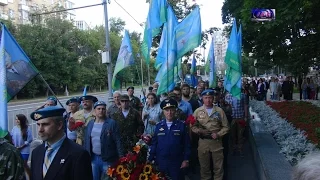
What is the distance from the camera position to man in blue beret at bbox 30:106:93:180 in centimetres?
327

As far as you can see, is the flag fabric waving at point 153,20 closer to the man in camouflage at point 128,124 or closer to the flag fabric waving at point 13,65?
the man in camouflage at point 128,124

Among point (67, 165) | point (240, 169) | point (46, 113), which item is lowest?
point (240, 169)

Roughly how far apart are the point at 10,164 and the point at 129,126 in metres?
3.68

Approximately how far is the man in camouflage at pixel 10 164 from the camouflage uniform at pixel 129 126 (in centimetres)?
327

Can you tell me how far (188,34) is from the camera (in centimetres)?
946

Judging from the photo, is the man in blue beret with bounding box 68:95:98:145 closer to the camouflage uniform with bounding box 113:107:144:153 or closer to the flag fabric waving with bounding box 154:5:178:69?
the camouflage uniform with bounding box 113:107:144:153

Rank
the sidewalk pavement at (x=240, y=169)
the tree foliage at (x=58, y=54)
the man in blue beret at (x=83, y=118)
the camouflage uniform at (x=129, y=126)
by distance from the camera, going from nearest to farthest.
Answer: the man in blue beret at (x=83, y=118), the camouflage uniform at (x=129, y=126), the sidewalk pavement at (x=240, y=169), the tree foliage at (x=58, y=54)

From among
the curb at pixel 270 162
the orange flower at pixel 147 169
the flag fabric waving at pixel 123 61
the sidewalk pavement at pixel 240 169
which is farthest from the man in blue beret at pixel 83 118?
the flag fabric waving at pixel 123 61

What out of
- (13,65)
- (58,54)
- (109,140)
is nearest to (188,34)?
(109,140)

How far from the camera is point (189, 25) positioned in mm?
9578

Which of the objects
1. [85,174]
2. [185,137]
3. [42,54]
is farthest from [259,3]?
[42,54]

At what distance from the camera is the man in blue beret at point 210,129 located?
20.5 feet

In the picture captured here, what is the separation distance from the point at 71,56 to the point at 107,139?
44.6 metres

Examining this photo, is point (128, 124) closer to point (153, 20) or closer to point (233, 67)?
point (153, 20)
